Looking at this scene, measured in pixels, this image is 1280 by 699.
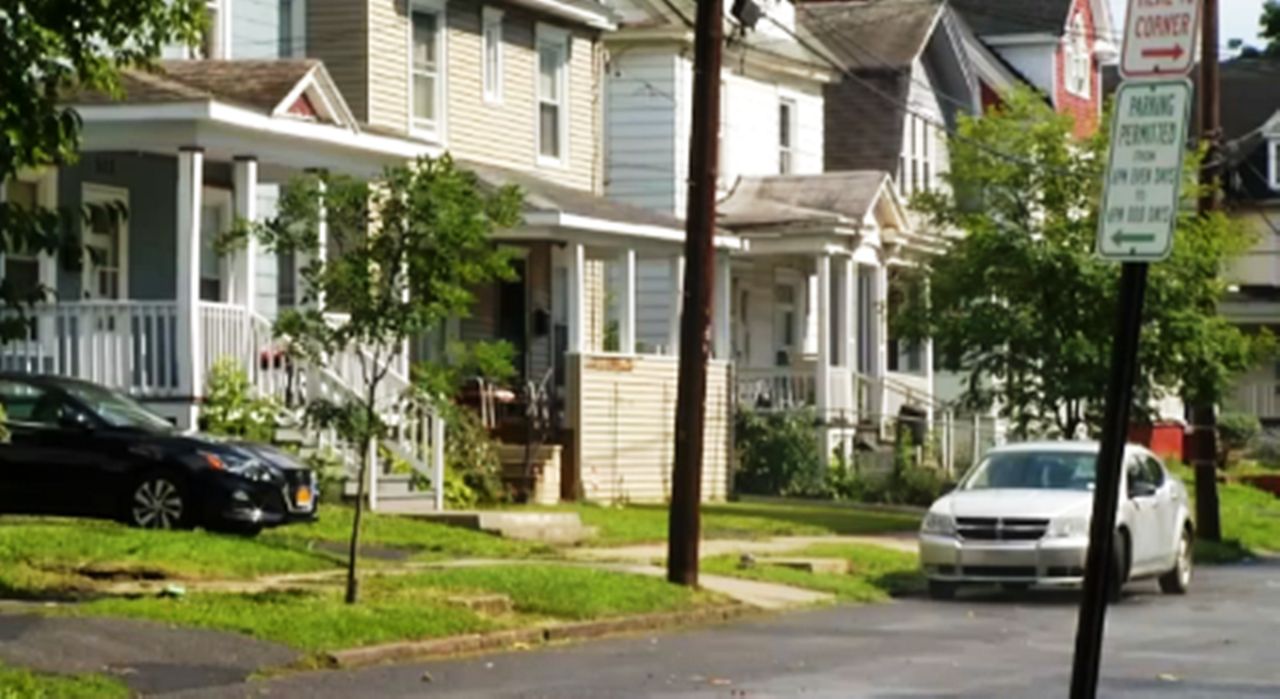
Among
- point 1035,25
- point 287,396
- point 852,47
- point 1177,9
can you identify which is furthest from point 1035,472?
point 1035,25

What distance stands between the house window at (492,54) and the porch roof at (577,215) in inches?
45.1

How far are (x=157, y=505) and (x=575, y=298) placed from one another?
1191cm

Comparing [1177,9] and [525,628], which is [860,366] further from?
[1177,9]

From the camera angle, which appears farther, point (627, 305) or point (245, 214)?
point (627, 305)

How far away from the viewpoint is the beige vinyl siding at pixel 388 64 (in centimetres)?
3562

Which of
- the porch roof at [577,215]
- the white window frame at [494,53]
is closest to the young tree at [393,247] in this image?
the porch roof at [577,215]

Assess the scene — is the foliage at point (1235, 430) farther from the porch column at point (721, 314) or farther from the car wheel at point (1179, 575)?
the car wheel at point (1179, 575)

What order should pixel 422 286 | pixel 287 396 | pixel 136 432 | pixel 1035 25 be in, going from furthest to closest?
pixel 1035 25
pixel 287 396
pixel 136 432
pixel 422 286

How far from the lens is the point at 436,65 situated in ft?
122

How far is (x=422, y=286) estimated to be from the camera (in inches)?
797

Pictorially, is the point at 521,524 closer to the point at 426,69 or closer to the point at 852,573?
the point at 852,573

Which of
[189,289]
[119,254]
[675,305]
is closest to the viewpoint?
[189,289]

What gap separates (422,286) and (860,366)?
27.8 m

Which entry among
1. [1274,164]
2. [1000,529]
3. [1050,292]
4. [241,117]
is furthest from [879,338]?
[1274,164]
